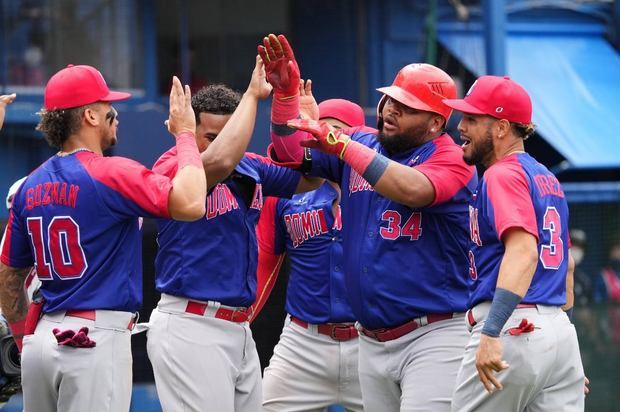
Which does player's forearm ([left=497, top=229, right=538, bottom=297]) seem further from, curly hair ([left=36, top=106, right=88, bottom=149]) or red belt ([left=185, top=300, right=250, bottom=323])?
curly hair ([left=36, top=106, right=88, bottom=149])

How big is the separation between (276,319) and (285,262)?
421 mm

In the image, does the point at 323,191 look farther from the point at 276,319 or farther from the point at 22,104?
the point at 22,104

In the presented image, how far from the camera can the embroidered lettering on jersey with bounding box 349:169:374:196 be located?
4.99 meters

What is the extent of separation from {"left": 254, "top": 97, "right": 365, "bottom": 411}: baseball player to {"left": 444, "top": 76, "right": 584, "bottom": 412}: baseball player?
1.24 m

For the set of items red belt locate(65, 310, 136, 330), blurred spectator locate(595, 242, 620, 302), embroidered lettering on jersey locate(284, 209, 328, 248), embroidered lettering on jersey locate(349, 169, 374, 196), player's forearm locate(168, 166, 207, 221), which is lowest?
blurred spectator locate(595, 242, 620, 302)

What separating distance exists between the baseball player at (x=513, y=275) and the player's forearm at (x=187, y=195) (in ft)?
3.79

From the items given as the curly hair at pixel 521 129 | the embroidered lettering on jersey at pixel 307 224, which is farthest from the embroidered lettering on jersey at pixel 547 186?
the embroidered lettering on jersey at pixel 307 224

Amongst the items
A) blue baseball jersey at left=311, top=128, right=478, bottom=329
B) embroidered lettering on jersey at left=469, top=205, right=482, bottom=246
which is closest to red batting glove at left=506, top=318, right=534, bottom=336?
embroidered lettering on jersey at left=469, top=205, right=482, bottom=246

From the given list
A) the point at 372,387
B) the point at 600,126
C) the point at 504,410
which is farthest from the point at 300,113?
the point at 600,126

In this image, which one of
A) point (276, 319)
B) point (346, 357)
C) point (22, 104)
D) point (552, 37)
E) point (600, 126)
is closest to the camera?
point (346, 357)

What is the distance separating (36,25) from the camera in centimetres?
1039

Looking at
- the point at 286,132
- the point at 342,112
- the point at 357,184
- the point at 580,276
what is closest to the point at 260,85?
the point at 286,132

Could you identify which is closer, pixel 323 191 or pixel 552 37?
pixel 323 191

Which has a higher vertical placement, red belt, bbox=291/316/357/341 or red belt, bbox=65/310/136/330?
red belt, bbox=65/310/136/330
